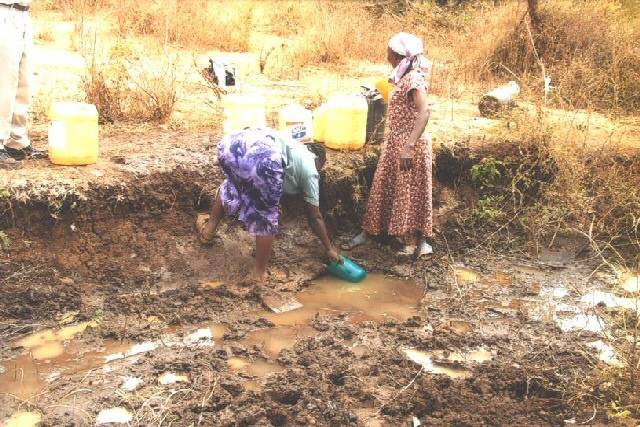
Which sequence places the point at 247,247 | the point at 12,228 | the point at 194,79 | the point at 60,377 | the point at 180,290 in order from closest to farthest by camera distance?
the point at 60,377 → the point at 12,228 → the point at 180,290 → the point at 247,247 → the point at 194,79

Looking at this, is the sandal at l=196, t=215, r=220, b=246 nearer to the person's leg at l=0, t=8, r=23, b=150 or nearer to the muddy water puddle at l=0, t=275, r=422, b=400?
the muddy water puddle at l=0, t=275, r=422, b=400

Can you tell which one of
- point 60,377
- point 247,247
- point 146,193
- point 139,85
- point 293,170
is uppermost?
point 139,85

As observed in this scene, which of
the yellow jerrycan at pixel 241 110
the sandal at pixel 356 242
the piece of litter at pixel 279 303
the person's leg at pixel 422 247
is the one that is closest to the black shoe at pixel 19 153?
the yellow jerrycan at pixel 241 110

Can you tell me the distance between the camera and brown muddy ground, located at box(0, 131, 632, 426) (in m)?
3.70

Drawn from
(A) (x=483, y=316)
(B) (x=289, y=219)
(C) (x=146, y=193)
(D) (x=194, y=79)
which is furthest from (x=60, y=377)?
(D) (x=194, y=79)

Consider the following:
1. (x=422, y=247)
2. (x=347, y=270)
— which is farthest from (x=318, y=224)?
(x=422, y=247)

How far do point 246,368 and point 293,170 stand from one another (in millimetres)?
1290

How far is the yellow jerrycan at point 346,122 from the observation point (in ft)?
18.4

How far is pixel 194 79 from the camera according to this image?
7523 mm

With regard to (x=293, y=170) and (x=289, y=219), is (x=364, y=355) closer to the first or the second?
(x=293, y=170)

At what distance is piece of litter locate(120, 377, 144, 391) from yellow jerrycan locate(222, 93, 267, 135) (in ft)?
6.63

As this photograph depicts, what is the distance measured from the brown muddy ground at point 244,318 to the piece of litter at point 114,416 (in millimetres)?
18

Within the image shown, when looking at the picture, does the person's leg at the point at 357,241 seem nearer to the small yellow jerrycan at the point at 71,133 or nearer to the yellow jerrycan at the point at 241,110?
the yellow jerrycan at the point at 241,110

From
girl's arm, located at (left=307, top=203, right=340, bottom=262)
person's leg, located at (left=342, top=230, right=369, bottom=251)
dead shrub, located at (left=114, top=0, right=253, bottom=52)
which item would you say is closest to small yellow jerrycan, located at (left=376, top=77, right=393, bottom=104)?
person's leg, located at (left=342, top=230, right=369, bottom=251)
